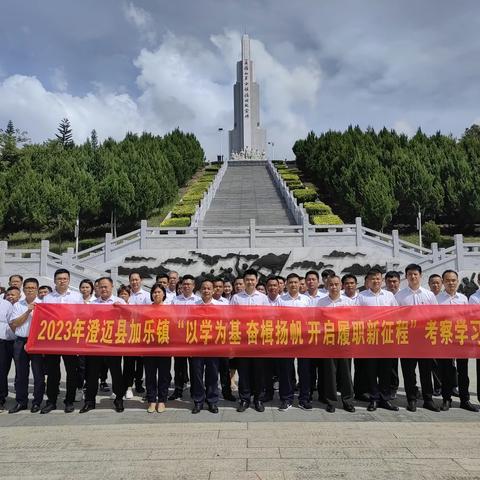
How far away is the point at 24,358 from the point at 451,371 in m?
5.45

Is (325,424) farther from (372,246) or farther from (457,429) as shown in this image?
(372,246)

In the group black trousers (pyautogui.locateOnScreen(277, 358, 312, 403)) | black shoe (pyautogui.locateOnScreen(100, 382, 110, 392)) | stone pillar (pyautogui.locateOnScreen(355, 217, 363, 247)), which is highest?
stone pillar (pyautogui.locateOnScreen(355, 217, 363, 247))

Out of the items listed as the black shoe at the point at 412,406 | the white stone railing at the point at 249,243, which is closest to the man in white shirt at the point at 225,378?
the black shoe at the point at 412,406

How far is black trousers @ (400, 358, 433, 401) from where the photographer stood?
515 centimetres

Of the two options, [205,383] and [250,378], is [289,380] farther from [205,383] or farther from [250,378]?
[205,383]

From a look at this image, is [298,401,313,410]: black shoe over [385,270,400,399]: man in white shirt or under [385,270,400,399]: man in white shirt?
under

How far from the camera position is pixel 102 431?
4.40m

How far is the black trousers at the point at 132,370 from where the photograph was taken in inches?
222

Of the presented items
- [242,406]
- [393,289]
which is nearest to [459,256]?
[393,289]

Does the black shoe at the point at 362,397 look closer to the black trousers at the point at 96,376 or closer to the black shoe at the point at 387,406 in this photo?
the black shoe at the point at 387,406

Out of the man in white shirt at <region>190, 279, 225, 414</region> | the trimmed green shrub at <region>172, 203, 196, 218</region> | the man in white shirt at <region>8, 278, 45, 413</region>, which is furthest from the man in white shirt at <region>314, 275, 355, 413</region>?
the trimmed green shrub at <region>172, 203, 196, 218</region>

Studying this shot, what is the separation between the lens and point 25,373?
209 inches

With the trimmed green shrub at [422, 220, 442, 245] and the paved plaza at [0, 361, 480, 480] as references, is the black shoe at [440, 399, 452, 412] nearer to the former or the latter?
the paved plaza at [0, 361, 480, 480]

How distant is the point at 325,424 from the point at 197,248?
1108cm
